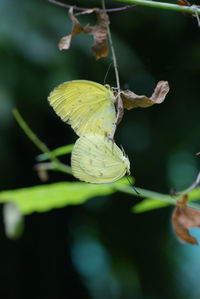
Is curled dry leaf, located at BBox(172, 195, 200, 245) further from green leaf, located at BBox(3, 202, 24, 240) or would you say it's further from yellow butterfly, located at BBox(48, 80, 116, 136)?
green leaf, located at BBox(3, 202, 24, 240)

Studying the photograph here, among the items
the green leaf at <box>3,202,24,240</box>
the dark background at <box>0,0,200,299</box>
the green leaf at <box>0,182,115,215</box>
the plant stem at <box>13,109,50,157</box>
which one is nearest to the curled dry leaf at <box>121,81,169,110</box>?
the plant stem at <box>13,109,50,157</box>

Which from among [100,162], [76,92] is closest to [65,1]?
[76,92]

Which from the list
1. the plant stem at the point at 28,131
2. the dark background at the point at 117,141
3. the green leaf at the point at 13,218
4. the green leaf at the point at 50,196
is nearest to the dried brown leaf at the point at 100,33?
the plant stem at the point at 28,131

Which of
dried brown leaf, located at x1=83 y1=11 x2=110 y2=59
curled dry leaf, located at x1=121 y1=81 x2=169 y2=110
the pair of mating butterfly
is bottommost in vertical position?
the pair of mating butterfly

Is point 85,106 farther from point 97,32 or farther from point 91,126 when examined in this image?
point 97,32

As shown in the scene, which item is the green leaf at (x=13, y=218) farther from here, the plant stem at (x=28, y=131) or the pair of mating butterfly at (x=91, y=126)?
the pair of mating butterfly at (x=91, y=126)
